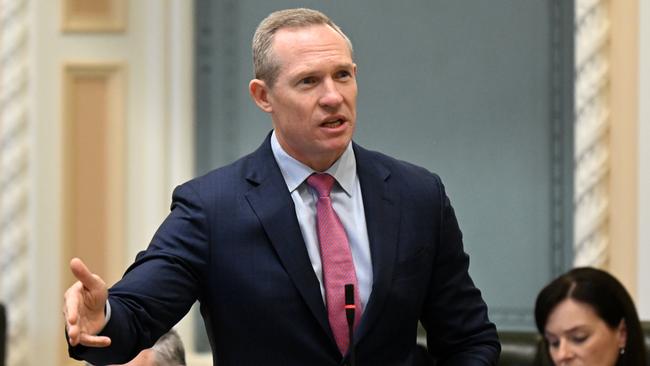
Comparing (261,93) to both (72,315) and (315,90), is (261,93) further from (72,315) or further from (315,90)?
(72,315)

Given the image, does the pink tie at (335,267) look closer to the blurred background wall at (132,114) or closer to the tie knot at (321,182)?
the tie knot at (321,182)

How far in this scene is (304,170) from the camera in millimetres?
2340

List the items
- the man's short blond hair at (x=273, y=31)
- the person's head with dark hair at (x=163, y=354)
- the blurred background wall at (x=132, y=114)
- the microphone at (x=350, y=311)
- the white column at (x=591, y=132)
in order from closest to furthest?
the microphone at (x=350, y=311) → the man's short blond hair at (x=273, y=31) → the person's head with dark hair at (x=163, y=354) → the white column at (x=591, y=132) → the blurred background wall at (x=132, y=114)

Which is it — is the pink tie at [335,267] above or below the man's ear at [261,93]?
below

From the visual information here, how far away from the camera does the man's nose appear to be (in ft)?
7.24

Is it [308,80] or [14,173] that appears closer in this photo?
[308,80]

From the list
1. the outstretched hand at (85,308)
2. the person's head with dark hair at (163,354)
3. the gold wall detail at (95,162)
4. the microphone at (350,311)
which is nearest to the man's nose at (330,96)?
the microphone at (350,311)

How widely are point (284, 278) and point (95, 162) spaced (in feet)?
9.96

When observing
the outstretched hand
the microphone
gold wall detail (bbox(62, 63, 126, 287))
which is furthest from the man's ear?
gold wall detail (bbox(62, 63, 126, 287))

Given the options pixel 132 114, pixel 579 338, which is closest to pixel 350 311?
pixel 579 338

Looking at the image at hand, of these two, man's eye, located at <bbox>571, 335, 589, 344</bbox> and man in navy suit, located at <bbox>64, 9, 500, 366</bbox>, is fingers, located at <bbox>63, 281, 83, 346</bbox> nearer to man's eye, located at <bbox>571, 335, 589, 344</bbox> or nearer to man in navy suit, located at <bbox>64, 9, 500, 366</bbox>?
man in navy suit, located at <bbox>64, 9, 500, 366</bbox>

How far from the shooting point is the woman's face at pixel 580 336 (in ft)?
12.0

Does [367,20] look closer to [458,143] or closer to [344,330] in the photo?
[458,143]

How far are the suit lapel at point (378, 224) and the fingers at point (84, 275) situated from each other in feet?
1.60
